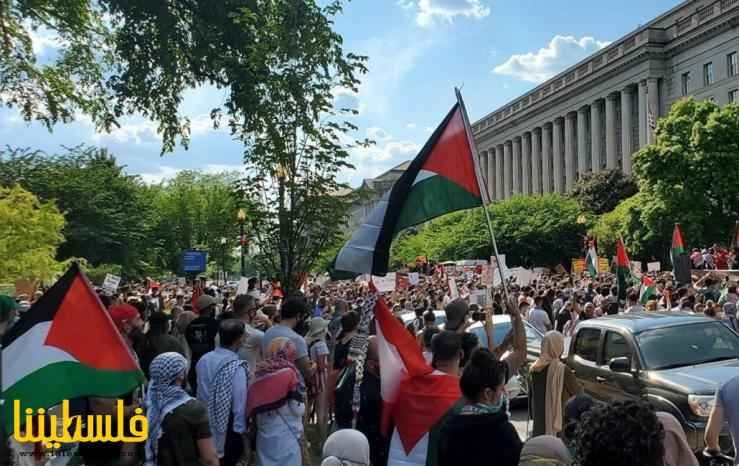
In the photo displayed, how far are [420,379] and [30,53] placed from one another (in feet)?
45.4

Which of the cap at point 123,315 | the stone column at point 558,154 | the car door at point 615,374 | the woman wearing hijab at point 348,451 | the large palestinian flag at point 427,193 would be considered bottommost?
the car door at point 615,374

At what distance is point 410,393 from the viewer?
17.0 ft

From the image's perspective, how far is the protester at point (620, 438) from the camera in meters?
2.68

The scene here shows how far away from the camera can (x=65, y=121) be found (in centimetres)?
1596

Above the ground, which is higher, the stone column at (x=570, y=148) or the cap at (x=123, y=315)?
the stone column at (x=570, y=148)

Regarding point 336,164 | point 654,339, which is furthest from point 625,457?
point 336,164

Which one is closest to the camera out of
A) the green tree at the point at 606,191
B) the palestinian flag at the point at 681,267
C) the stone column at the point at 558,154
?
the palestinian flag at the point at 681,267

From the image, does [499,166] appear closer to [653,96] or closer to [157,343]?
[653,96]

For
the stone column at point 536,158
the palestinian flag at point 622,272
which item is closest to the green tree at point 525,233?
the stone column at point 536,158

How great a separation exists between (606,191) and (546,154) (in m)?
33.7

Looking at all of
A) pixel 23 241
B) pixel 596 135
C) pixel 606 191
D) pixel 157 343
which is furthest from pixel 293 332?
pixel 596 135

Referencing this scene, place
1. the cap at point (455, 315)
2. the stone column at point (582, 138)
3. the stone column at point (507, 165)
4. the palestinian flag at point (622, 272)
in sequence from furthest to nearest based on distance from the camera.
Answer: the stone column at point (507, 165) < the stone column at point (582, 138) < the palestinian flag at point (622, 272) < the cap at point (455, 315)

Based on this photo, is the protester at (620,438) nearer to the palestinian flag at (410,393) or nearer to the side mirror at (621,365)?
the palestinian flag at (410,393)

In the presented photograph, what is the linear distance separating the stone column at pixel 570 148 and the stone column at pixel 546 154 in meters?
7.04
